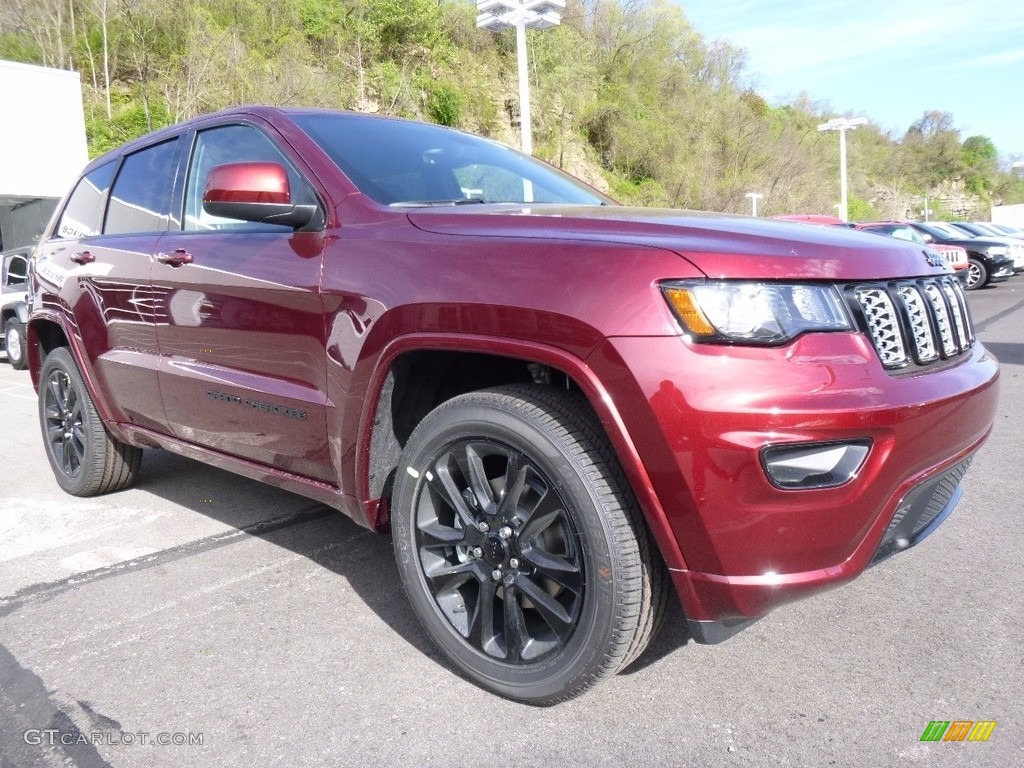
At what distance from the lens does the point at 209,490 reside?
4527 mm

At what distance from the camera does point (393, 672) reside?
2.51 meters

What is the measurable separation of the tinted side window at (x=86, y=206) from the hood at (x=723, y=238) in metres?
2.44

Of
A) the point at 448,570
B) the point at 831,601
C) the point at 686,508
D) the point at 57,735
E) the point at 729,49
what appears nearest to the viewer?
the point at 686,508

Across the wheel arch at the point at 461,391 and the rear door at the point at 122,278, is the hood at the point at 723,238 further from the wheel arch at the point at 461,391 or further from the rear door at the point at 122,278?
the rear door at the point at 122,278

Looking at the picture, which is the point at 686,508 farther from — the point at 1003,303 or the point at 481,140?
the point at 1003,303

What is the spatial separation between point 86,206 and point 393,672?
10.4 feet

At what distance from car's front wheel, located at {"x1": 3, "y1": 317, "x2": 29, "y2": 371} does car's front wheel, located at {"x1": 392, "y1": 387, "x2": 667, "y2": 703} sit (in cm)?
1025

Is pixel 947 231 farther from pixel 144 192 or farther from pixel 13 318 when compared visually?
pixel 144 192

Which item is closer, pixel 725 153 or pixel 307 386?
pixel 307 386

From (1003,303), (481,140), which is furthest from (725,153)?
(481,140)

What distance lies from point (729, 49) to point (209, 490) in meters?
47.1

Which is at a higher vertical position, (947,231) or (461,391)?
(947,231)

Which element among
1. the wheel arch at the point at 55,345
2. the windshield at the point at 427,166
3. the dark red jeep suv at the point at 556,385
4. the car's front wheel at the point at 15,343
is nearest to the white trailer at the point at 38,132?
the car's front wheel at the point at 15,343

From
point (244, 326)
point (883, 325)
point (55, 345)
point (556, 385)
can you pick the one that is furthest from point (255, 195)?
point (55, 345)
